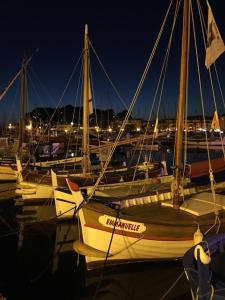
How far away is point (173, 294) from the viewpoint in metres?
10.1

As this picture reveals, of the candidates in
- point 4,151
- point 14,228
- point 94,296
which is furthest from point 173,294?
point 4,151

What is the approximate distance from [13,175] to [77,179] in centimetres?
1118

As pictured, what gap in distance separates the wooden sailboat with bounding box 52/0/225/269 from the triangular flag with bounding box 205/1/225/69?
75 centimetres

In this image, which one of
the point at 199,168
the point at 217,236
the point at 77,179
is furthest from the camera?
the point at 199,168

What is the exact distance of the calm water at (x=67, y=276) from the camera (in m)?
10.4

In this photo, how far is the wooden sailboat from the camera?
11000 millimetres

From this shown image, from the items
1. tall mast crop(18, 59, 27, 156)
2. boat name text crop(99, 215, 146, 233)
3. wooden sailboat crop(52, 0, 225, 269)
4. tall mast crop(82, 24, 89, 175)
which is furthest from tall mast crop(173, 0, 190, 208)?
tall mast crop(18, 59, 27, 156)

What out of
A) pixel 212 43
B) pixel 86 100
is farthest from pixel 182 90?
pixel 86 100

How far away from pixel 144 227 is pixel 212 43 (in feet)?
21.5

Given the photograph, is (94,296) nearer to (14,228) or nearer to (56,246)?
(56,246)

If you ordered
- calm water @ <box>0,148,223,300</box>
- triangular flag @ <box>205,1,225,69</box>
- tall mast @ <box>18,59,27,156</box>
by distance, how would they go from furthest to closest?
tall mast @ <box>18,59,27,156</box> → triangular flag @ <box>205,1,225,69</box> → calm water @ <box>0,148,223,300</box>

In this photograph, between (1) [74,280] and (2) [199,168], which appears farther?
(2) [199,168]

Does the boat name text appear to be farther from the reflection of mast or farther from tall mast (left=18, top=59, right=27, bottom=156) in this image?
tall mast (left=18, top=59, right=27, bottom=156)

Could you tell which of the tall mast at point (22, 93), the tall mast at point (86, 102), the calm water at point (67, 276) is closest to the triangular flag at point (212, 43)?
the calm water at point (67, 276)
